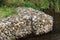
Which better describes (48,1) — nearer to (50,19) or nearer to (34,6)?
(34,6)

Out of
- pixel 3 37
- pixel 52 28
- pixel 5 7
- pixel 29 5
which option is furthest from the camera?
pixel 29 5

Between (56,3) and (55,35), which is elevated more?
(56,3)

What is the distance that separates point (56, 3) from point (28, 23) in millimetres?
2612

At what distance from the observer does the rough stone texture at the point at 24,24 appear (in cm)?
795

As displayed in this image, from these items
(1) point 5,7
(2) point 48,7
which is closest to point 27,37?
(1) point 5,7

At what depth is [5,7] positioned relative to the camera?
32.6 feet

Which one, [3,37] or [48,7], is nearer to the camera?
[3,37]

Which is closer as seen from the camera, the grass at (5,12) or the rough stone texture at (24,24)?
the rough stone texture at (24,24)

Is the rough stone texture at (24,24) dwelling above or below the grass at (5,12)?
below

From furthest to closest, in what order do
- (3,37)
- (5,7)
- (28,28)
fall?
(5,7) → (28,28) → (3,37)

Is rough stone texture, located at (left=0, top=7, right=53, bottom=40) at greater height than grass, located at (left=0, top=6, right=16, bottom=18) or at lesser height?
lesser

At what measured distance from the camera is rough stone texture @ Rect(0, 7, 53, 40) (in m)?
7.95

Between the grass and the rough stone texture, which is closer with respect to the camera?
the rough stone texture

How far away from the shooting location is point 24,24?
27.6 ft
